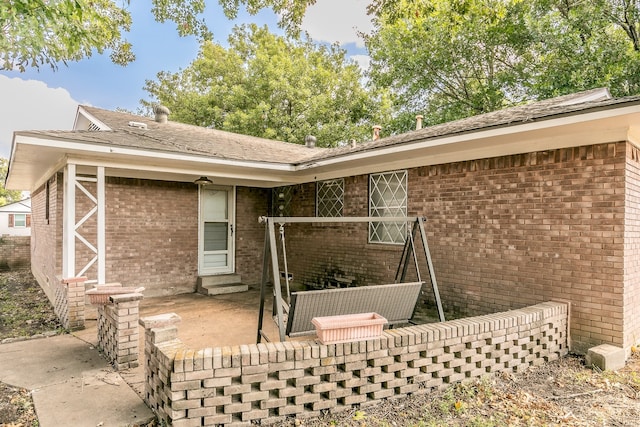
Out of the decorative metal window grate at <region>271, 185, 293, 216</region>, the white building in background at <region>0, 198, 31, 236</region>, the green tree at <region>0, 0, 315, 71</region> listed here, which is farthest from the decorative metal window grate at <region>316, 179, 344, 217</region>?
the white building in background at <region>0, 198, 31, 236</region>

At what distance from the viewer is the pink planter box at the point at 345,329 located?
2.86 metres

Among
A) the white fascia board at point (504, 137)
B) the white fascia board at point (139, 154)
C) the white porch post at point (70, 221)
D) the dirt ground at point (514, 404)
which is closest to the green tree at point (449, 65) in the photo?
the white fascia board at point (139, 154)

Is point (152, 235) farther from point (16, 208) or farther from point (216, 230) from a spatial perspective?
point (16, 208)

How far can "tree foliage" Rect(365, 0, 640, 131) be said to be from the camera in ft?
34.9

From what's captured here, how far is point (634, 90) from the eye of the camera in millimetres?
10992

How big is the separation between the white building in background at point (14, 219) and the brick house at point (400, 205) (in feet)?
82.7

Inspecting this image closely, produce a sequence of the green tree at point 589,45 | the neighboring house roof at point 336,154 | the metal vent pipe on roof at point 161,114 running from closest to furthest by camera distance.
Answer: the neighboring house roof at point 336,154
the metal vent pipe on roof at point 161,114
the green tree at point 589,45

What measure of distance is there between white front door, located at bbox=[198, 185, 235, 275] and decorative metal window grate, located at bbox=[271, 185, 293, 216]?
3.39 feet

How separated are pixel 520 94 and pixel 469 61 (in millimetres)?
2517

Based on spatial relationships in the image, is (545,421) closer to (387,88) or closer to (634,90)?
(634,90)

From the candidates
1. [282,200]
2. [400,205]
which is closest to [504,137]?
[400,205]

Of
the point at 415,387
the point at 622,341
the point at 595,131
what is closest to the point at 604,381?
the point at 622,341

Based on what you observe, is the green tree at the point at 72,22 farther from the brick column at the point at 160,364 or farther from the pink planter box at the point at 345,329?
the pink planter box at the point at 345,329

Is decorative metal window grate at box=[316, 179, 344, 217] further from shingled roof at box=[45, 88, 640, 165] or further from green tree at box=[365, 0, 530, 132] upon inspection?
green tree at box=[365, 0, 530, 132]
